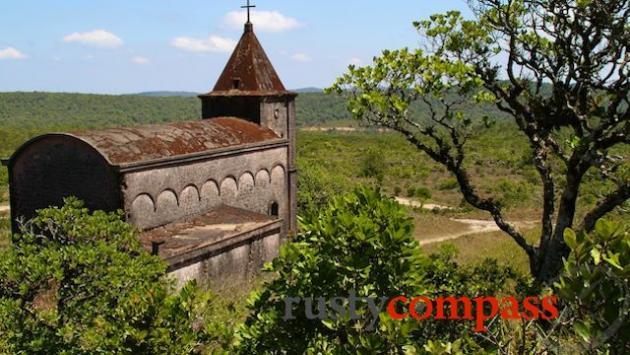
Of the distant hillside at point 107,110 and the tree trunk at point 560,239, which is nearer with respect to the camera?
the tree trunk at point 560,239

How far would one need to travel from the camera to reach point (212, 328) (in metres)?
6.37

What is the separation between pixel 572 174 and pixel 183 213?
1098 centimetres

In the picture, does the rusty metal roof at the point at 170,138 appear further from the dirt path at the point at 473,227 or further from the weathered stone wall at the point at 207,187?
the dirt path at the point at 473,227

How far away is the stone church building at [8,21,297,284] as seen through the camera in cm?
1503

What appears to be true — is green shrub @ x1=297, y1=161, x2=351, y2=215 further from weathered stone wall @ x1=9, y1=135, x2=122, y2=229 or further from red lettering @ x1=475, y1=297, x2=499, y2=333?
red lettering @ x1=475, y1=297, x2=499, y2=333

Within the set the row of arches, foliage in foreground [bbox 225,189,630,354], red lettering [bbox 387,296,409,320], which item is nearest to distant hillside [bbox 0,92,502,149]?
the row of arches

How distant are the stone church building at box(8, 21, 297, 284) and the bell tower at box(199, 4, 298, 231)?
41 mm

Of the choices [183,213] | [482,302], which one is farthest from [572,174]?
[183,213]

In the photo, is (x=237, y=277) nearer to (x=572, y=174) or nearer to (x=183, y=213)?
(x=183, y=213)

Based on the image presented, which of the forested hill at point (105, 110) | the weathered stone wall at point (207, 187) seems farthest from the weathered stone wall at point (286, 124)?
the forested hill at point (105, 110)

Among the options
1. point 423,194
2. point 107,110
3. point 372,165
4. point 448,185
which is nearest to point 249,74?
point 423,194

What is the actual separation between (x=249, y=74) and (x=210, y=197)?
17.6 feet

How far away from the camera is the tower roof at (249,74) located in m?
21.2

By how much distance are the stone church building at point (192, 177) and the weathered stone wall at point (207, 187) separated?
0.03 m
